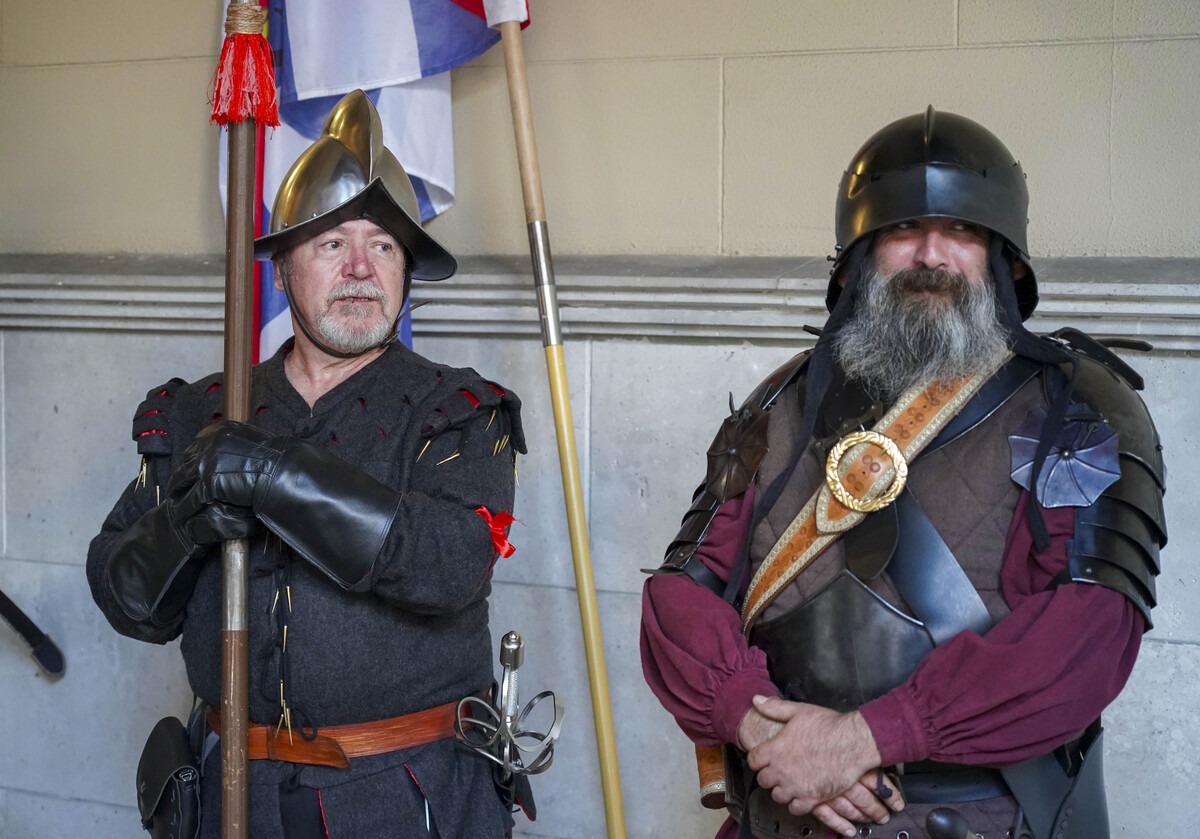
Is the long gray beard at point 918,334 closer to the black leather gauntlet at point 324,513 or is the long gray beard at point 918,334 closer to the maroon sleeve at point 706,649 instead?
the maroon sleeve at point 706,649

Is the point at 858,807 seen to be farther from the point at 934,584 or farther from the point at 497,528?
the point at 497,528

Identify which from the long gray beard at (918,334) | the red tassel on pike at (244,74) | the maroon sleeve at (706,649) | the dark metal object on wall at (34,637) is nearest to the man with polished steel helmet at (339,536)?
the red tassel on pike at (244,74)

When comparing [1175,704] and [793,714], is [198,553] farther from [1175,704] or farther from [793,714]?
[1175,704]

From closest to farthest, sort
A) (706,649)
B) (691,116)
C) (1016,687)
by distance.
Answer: (1016,687)
(706,649)
(691,116)

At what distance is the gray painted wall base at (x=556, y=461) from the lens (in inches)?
103

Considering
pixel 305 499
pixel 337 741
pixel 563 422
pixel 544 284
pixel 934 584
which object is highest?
pixel 544 284

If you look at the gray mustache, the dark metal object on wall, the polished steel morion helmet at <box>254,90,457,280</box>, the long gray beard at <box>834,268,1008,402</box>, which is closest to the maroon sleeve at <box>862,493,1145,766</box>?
the long gray beard at <box>834,268,1008,402</box>

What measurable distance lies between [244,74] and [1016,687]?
5.08ft

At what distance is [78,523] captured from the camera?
3.60m

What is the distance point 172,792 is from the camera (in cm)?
214

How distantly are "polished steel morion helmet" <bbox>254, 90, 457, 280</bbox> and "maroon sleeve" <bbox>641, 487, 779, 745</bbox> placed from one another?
842 millimetres

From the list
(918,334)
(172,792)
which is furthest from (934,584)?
(172,792)

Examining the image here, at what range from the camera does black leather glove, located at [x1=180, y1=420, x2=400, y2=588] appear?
187 cm

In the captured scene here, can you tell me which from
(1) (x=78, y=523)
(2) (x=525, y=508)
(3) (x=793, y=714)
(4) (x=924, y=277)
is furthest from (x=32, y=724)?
(4) (x=924, y=277)
